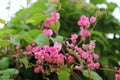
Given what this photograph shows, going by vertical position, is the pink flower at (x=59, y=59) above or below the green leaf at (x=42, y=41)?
below

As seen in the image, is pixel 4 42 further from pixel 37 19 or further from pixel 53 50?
pixel 53 50

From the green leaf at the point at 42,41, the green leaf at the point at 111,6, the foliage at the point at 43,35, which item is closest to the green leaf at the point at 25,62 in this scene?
the foliage at the point at 43,35

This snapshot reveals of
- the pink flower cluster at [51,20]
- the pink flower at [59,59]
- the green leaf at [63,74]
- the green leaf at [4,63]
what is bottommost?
the green leaf at [63,74]

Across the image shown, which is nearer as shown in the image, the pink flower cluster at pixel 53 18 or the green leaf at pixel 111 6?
the pink flower cluster at pixel 53 18

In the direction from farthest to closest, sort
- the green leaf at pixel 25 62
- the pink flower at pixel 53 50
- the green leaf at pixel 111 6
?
the green leaf at pixel 111 6
the green leaf at pixel 25 62
the pink flower at pixel 53 50

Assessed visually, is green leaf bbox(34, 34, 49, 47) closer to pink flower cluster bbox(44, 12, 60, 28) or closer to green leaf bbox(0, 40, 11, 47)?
pink flower cluster bbox(44, 12, 60, 28)

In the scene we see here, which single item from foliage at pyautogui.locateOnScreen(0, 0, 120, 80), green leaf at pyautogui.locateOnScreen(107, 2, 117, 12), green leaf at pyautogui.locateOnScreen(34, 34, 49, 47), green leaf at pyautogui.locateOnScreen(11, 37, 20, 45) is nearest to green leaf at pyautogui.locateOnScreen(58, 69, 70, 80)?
foliage at pyautogui.locateOnScreen(0, 0, 120, 80)

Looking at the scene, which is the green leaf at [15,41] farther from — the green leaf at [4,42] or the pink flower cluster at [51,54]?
the pink flower cluster at [51,54]

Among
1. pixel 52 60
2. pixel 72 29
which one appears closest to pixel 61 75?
pixel 52 60

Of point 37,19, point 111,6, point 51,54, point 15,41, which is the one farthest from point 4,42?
point 111,6

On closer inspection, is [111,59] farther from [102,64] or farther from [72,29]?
[72,29]

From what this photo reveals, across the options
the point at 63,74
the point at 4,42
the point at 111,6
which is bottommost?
the point at 63,74
